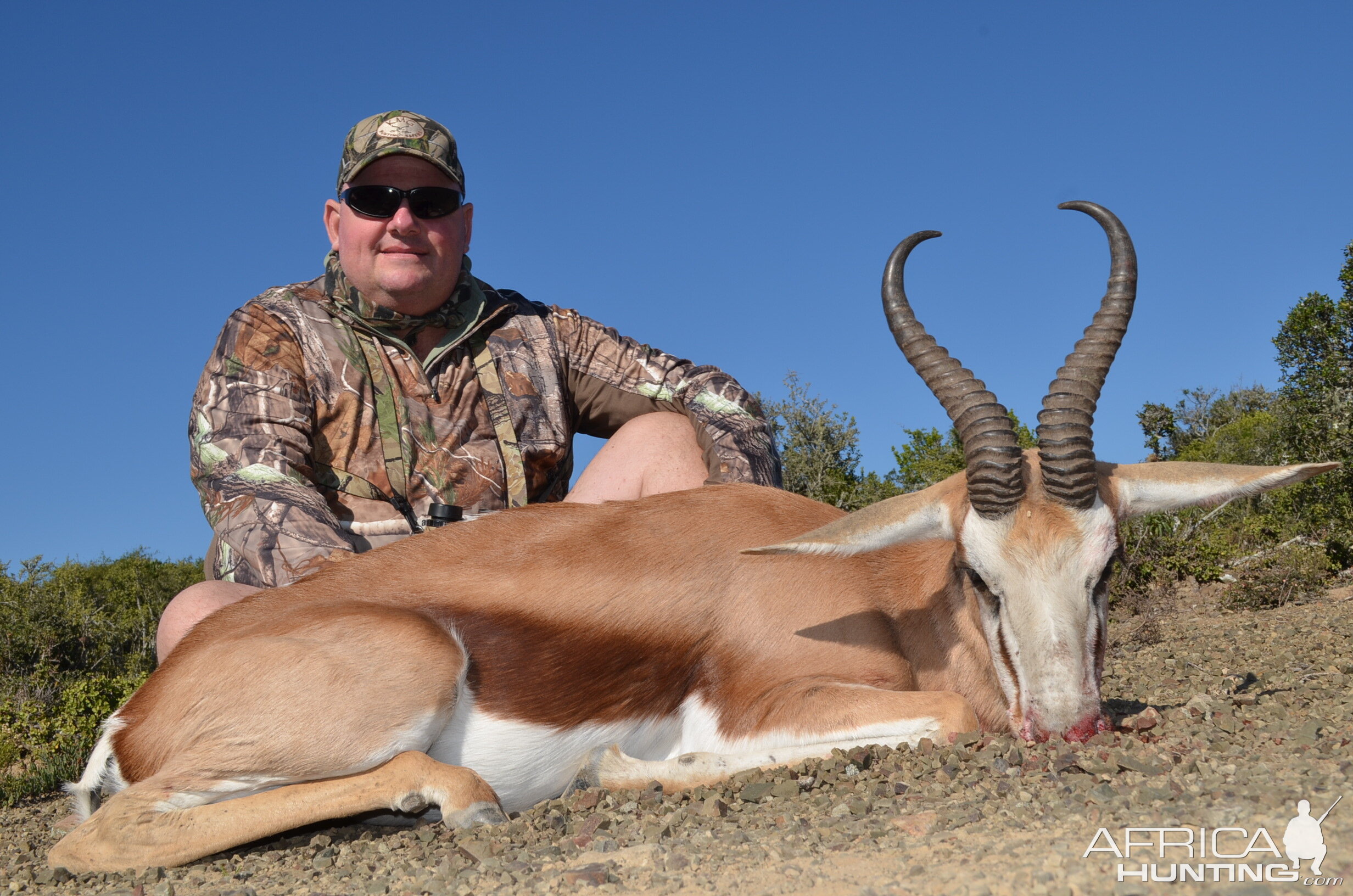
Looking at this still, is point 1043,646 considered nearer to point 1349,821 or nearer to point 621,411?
point 1349,821

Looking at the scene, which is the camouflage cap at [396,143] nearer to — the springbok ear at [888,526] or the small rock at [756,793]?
Answer: the springbok ear at [888,526]

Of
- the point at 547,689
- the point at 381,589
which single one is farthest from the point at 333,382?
the point at 547,689

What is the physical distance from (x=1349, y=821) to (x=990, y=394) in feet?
7.38

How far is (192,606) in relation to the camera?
553 cm

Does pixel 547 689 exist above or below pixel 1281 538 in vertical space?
below

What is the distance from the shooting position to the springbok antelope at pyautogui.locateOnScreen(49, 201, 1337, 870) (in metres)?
4.08

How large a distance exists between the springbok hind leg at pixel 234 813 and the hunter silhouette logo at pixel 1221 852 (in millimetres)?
2232

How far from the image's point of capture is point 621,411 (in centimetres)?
778

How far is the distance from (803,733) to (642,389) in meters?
3.73

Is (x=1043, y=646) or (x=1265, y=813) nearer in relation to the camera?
(x=1265, y=813)

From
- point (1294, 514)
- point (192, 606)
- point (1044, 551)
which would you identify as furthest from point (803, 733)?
point (1294, 514)

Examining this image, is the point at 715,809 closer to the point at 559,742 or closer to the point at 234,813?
the point at 559,742

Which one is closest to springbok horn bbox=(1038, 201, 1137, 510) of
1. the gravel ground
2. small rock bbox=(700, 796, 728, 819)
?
the gravel ground

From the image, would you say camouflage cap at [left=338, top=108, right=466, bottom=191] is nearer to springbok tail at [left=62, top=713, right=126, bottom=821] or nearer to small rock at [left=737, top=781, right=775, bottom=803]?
springbok tail at [left=62, top=713, right=126, bottom=821]
